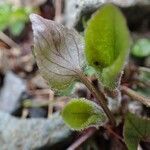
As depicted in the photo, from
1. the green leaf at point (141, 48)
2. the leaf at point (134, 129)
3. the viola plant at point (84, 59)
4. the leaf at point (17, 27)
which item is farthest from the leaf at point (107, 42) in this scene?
the leaf at point (17, 27)

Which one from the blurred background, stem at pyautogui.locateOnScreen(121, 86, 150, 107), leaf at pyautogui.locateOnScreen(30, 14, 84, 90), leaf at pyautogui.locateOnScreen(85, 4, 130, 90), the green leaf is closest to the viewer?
leaf at pyautogui.locateOnScreen(85, 4, 130, 90)

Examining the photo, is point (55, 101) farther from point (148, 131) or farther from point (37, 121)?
point (148, 131)

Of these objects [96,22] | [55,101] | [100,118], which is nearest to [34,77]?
[55,101]

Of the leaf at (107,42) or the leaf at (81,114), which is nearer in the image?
the leaf at (107,42)

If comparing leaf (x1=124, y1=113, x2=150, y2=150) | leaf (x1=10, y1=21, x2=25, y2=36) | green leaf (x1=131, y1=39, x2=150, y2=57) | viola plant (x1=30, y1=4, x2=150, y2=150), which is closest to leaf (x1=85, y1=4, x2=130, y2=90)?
viola plant (x1=30, y1=4, x2=150, y2=150)

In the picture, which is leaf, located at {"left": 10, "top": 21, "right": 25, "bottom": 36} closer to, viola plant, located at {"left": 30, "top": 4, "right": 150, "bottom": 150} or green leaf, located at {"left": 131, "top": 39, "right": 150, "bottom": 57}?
green leaf, located at {"left": 131, "top": 39, "right": 150, "bottom": 57}

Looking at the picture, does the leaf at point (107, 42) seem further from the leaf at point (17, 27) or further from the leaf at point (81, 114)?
the leaf at point (17, 27)

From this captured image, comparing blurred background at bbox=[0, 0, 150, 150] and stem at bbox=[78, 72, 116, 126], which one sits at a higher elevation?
stem at bbox=[78, 72, 116, 126]
